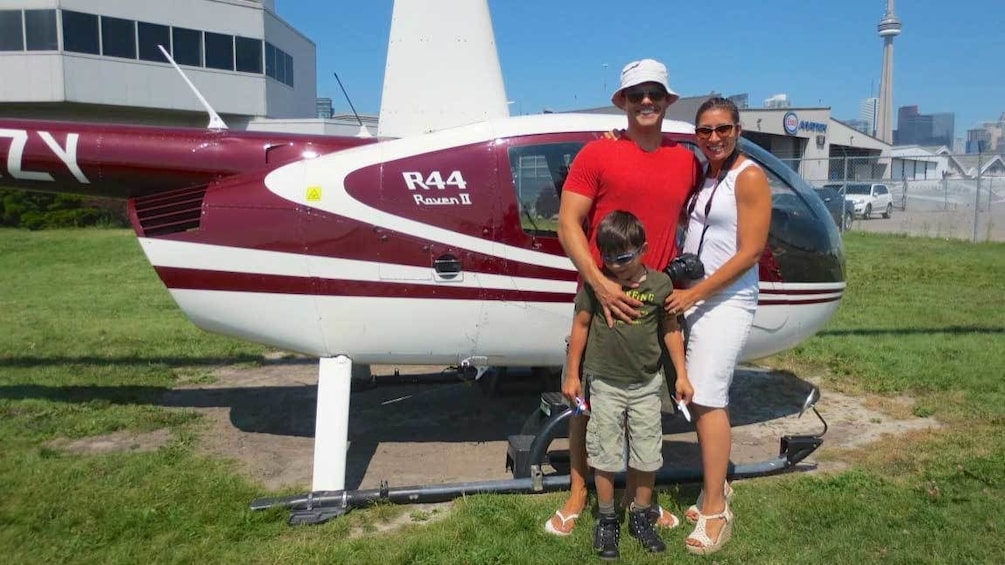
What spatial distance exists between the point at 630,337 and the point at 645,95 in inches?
40.0

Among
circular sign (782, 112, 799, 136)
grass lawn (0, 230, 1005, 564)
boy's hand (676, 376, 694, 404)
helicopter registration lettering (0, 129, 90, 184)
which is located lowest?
grass lawn (0, 230, 1005, 564)

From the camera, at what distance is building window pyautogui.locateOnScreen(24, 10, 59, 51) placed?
25.9 metres

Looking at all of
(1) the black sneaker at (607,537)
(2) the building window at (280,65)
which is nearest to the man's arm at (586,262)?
(1) the black sneaker at (607,537)

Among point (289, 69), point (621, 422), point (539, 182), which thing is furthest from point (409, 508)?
point (289, 69)

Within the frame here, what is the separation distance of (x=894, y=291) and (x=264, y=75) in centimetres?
Result: 2657

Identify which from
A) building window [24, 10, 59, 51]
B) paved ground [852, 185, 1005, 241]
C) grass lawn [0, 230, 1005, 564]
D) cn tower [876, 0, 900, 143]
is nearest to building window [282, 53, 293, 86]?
building window [24, 10, 59, 51]

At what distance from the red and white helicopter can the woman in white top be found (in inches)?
39.8

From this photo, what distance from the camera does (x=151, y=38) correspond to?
28.3 meters

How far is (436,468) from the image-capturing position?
4.77m

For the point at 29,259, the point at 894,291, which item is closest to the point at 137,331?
the point at 29,259

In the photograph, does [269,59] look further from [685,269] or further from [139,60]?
[685,269]

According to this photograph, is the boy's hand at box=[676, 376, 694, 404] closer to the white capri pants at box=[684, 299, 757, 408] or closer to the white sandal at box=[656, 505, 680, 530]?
the white capri pants at box=[684, 299, 757, 408]

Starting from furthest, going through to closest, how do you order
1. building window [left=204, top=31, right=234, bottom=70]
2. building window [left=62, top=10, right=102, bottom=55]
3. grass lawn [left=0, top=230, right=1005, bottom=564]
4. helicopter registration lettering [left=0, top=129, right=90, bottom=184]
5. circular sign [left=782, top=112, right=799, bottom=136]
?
circular sign [left=782, top=112, right=799, bottom=136]
building window [left=204, top=31, right=234, bottom=70]
building window [left=62, top=10, right=102, bottom=55]
helicopter registration lettering [left=0, top=129, right=90, bottom=184]
grass lawn [left=0, top=230, right=1005, bottom=564]

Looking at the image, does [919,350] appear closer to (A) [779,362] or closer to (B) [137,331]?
(A) [779,362]
